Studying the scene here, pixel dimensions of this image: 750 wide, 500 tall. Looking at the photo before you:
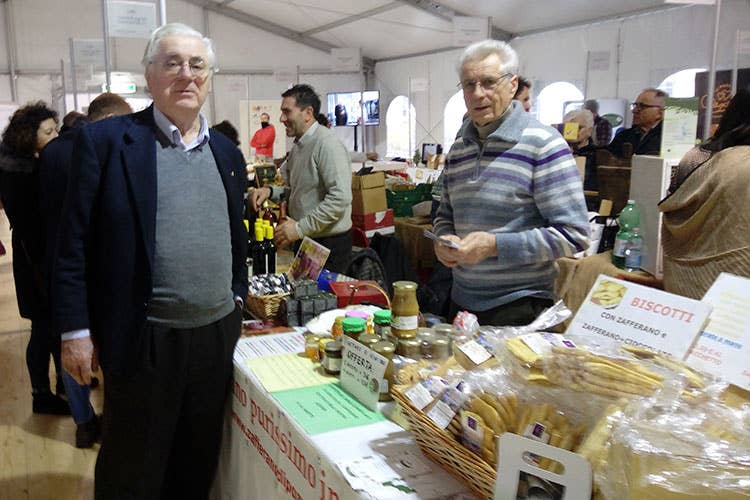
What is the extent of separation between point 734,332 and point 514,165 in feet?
2.48

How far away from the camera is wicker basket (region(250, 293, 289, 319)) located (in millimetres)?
2031

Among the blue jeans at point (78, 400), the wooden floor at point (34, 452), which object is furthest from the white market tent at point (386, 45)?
the blue jeans at point (78, 400)

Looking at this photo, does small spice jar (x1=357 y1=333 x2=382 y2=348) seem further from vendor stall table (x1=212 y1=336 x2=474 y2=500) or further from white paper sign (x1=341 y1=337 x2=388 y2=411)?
vendor stall table (x1=212 y1=336 x2=474 y2=500)

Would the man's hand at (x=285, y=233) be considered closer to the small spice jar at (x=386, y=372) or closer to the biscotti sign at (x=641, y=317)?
the small spice jar at (x=386, y=372)

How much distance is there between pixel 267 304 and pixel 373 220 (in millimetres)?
2330

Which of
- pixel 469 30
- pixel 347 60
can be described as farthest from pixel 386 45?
pixel 469 30

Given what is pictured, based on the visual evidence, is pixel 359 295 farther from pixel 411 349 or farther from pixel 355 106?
pixel 355 106

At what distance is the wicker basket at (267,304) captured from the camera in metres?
2.03

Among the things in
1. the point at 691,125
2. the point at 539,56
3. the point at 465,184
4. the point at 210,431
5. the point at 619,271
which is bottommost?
the point at 210,431

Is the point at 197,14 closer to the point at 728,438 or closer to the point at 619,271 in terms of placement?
the point at 619,271

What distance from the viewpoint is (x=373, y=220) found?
4309mm

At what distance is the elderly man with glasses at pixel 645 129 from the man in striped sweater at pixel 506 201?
7.54ft

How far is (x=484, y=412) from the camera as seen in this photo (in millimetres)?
978

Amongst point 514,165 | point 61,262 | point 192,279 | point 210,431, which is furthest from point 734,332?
point 61,262
